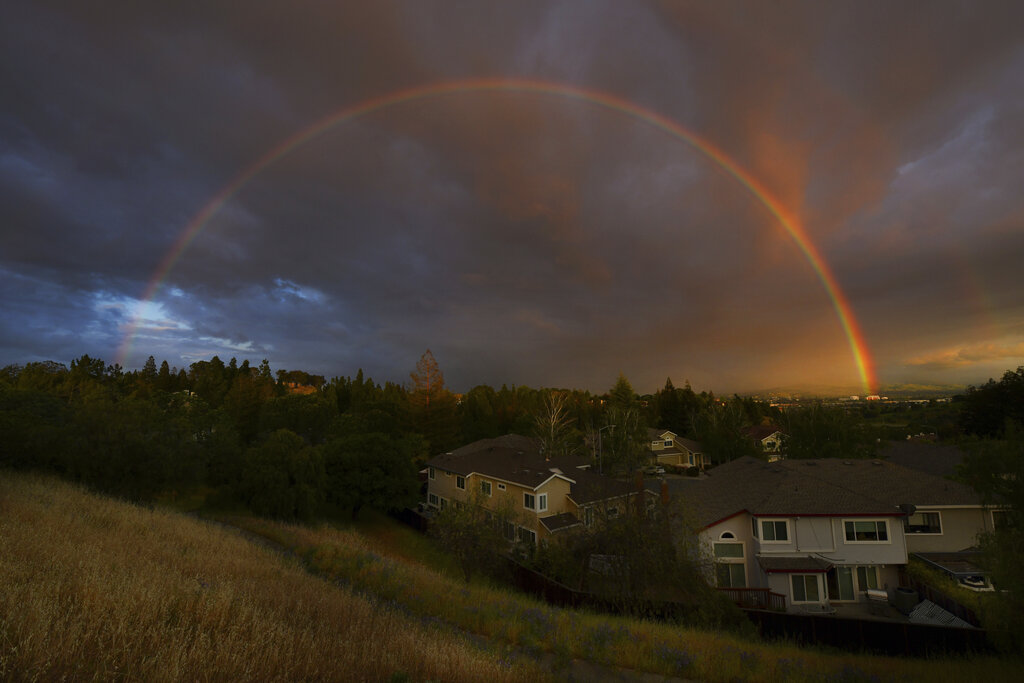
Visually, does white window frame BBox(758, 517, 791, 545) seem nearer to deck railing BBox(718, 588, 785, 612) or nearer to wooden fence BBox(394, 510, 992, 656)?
deck railing BBox(718, 588, 785, 612)

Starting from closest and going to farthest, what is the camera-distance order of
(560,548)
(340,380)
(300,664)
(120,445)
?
(300,664)
(560,548)
(120,445)
(340,380)

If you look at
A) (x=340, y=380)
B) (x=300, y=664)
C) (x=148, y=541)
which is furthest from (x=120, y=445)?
(x=340, y=380)

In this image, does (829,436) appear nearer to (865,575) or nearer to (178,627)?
(865,575)

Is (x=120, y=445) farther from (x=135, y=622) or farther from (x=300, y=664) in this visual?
(x=300, y=664)

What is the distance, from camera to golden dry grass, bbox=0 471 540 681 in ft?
16.3

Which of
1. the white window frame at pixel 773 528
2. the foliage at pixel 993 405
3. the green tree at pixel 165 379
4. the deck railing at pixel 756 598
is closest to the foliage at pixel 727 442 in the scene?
the foliage at pixel 993 405

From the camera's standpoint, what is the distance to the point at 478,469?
134ft

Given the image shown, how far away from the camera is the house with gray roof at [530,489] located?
33.3m

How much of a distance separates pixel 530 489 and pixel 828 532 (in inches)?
743

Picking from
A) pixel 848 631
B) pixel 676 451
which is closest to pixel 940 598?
pixel 848 631

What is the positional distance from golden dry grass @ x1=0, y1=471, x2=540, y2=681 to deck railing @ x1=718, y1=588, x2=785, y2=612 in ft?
62.7

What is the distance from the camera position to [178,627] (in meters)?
6.05

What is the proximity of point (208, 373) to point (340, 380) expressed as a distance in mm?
27928

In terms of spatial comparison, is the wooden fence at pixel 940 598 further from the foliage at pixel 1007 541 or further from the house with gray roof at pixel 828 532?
the foliage at pixel 1007 541
